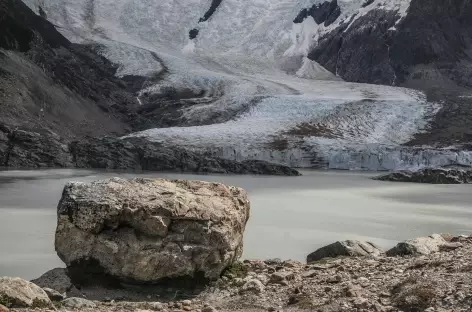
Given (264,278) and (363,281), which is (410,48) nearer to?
(264,278)

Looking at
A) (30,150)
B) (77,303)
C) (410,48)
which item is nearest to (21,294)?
(77,303)

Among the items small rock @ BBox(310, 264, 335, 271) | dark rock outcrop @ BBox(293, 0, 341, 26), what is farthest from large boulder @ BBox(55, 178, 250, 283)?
dark rock outcrop @ BBox(293, 0, 341, 26)

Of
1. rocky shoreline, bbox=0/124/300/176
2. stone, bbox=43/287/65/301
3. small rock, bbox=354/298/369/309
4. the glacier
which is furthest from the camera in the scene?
the glacier

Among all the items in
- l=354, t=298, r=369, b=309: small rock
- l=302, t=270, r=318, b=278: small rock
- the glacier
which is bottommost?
l=302, t=270, r=318, b=278: small rock

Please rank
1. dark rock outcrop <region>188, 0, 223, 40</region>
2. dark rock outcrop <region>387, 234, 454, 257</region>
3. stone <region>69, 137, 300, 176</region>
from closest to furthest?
dark rock outcrop <region>387, 234, 454, 257</region>, stone <region>69, 137, 300, 176</region>, dark rock outcrop <region>188, 0, 223, 40</region>

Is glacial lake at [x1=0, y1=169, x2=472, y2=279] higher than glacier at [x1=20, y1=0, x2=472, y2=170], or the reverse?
glacier at [x1=20, y1=0, x2=472, y2=170]

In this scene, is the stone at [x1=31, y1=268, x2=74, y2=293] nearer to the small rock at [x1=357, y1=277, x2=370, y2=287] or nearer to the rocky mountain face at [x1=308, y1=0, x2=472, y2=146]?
the small rock at [x1=357, y1=277, x2=370, y2=287]

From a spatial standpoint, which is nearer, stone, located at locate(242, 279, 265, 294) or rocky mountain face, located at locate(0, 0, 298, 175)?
stone, located at locate(242, 279, 265, 294)

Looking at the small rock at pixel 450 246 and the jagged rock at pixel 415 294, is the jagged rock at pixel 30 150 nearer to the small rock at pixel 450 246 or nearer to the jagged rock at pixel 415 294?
the small rock at pixel 450 246
